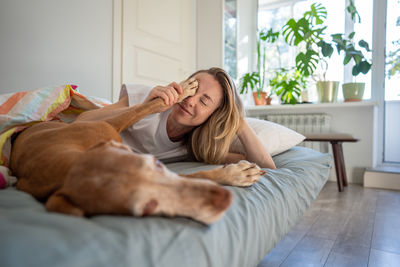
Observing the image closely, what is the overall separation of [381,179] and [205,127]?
244 cm

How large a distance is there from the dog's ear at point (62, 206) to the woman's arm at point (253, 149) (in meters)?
0.91

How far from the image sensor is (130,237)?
39 centimetres

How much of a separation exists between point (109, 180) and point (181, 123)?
2.73 ft

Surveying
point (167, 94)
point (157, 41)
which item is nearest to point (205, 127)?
point (167, 94)

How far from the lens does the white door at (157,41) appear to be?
2867mm

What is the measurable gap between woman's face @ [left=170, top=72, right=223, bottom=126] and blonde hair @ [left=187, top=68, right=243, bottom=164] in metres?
0.04

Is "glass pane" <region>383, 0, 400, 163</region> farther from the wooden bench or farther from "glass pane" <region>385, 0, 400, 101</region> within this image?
the wooden bench

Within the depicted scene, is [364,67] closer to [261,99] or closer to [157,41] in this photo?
[261,99]

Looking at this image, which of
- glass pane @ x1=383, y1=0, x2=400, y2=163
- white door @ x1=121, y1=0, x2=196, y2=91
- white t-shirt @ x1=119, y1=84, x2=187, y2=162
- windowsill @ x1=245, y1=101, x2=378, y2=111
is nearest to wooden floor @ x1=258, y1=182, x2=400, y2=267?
white t-shirt @ x1=119, y1=84, x2=187, y2=162

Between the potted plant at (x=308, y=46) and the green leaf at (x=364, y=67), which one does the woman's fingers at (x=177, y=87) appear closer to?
the potted plant at (x=308, y=46)

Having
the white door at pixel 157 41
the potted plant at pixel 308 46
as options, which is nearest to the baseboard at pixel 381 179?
the potted plant at pixel 308 46

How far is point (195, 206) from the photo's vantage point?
1.46 ft

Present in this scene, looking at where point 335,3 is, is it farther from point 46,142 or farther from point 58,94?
A: point 46,142

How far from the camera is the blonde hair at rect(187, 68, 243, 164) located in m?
1.24
